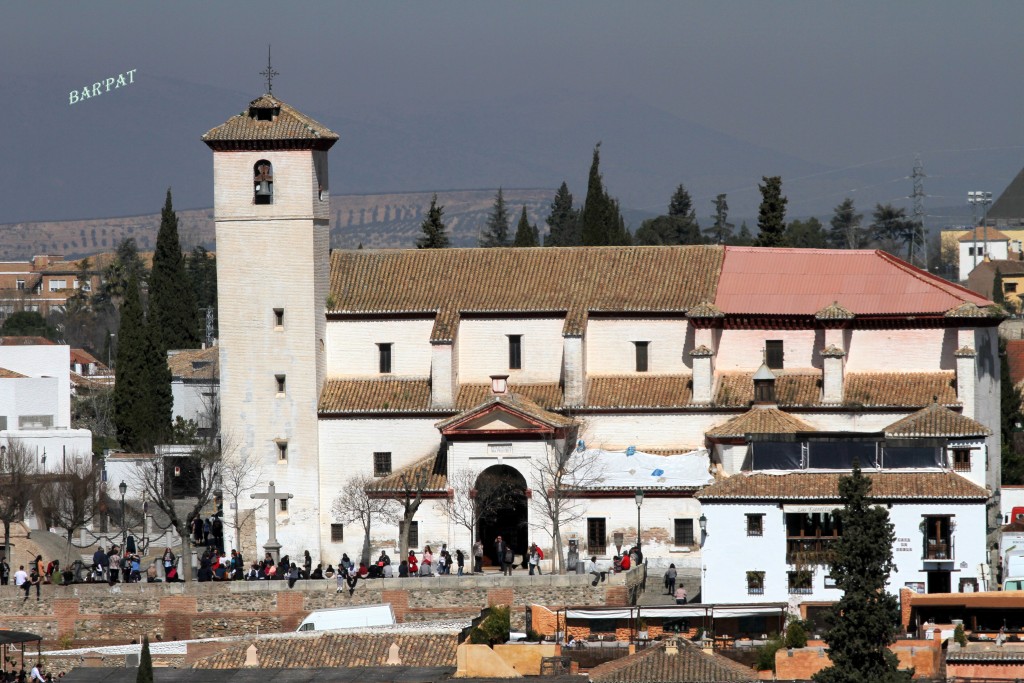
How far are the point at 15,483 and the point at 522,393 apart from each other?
16950 millimetres

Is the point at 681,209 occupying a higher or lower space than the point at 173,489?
higher

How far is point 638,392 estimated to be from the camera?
69375 mm

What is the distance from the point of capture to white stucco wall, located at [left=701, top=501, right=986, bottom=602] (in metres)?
57.5

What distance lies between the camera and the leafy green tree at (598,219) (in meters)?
98.6

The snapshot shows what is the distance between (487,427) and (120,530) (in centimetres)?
1497

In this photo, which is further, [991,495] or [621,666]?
[991,495]

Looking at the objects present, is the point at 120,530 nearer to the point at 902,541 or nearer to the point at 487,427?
the point at 487,427

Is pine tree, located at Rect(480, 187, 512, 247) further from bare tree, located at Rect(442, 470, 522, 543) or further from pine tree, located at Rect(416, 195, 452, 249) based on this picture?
bare tree, located at Rect(442, 470, 522, 543)

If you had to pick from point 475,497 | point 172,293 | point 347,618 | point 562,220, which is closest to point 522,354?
point 475,497

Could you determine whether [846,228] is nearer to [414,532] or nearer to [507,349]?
[507,349]

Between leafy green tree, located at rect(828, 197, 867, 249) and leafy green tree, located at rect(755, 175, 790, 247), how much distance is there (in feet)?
199

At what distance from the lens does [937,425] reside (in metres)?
62.5

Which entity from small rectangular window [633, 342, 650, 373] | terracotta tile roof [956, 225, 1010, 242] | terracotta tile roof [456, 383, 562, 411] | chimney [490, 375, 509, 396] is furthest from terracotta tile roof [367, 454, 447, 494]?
terracotta tile roof [956, 225, 1010, 242]

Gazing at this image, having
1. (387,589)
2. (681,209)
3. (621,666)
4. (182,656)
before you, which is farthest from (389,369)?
(681,209)
